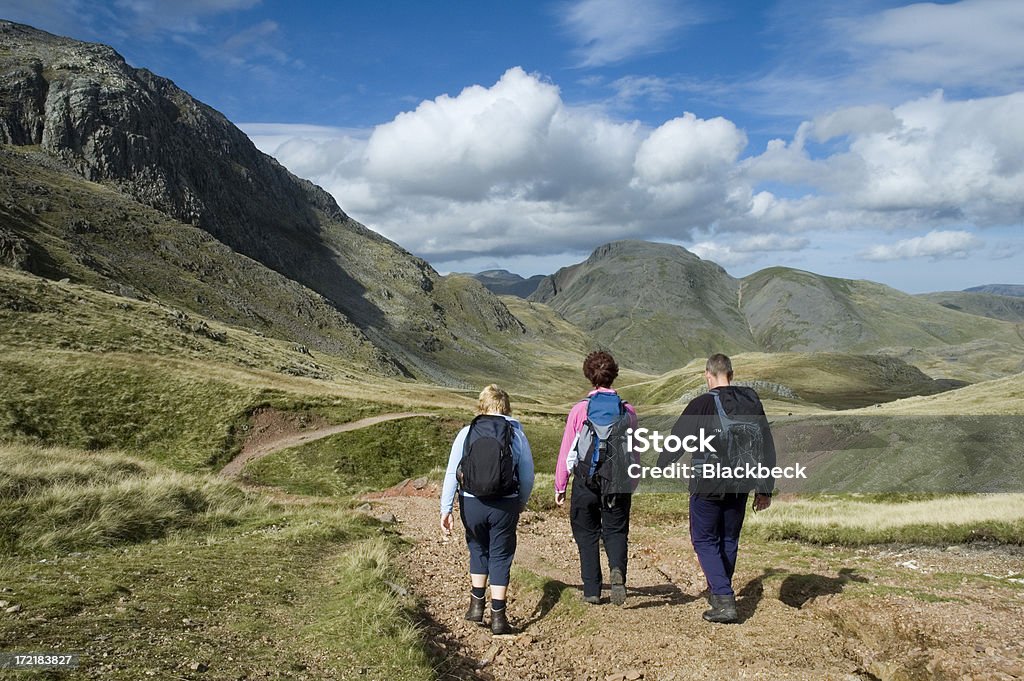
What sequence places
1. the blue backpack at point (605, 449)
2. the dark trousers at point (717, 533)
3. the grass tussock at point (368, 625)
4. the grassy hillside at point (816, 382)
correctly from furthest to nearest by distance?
the grassy hillside at point (816, 382) → the blue backpack at point (605, 449) → the dark trousers at point (717, 533) → the grass tussock at point (368, 625)

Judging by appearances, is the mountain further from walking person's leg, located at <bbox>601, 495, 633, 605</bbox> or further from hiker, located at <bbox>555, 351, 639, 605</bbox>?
walking person's leg, located at <bbox>601, 495, 633, 605</bbox>

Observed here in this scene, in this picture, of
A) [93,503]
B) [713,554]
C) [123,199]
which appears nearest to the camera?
[713,554]

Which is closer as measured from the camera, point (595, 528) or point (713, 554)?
point (713, 554)

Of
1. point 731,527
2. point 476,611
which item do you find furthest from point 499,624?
point 731,527

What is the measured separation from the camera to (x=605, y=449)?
367 inches

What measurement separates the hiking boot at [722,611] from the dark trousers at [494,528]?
3031 millimetres

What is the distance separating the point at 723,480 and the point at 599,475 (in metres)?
1.79

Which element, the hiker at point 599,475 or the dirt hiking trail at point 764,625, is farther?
the hiker at point 599,475

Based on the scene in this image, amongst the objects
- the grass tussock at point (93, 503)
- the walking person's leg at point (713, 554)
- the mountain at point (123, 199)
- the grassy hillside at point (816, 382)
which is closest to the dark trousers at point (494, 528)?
the walking person's leg at point (713, 554)

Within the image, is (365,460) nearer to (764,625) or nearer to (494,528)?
(494,528)

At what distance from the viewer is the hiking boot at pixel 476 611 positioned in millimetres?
9367

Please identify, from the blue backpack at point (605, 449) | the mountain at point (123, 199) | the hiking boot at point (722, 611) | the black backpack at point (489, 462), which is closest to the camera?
the black backpack at point (489, 462)

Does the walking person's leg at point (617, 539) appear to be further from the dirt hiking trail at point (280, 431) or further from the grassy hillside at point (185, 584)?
the dirt hiking trail at point (280, 431)

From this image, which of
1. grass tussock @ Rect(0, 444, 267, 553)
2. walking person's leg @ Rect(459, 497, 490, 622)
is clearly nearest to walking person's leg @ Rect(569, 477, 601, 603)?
walking person's leg @ Rect(459, 497, 490, 622)
